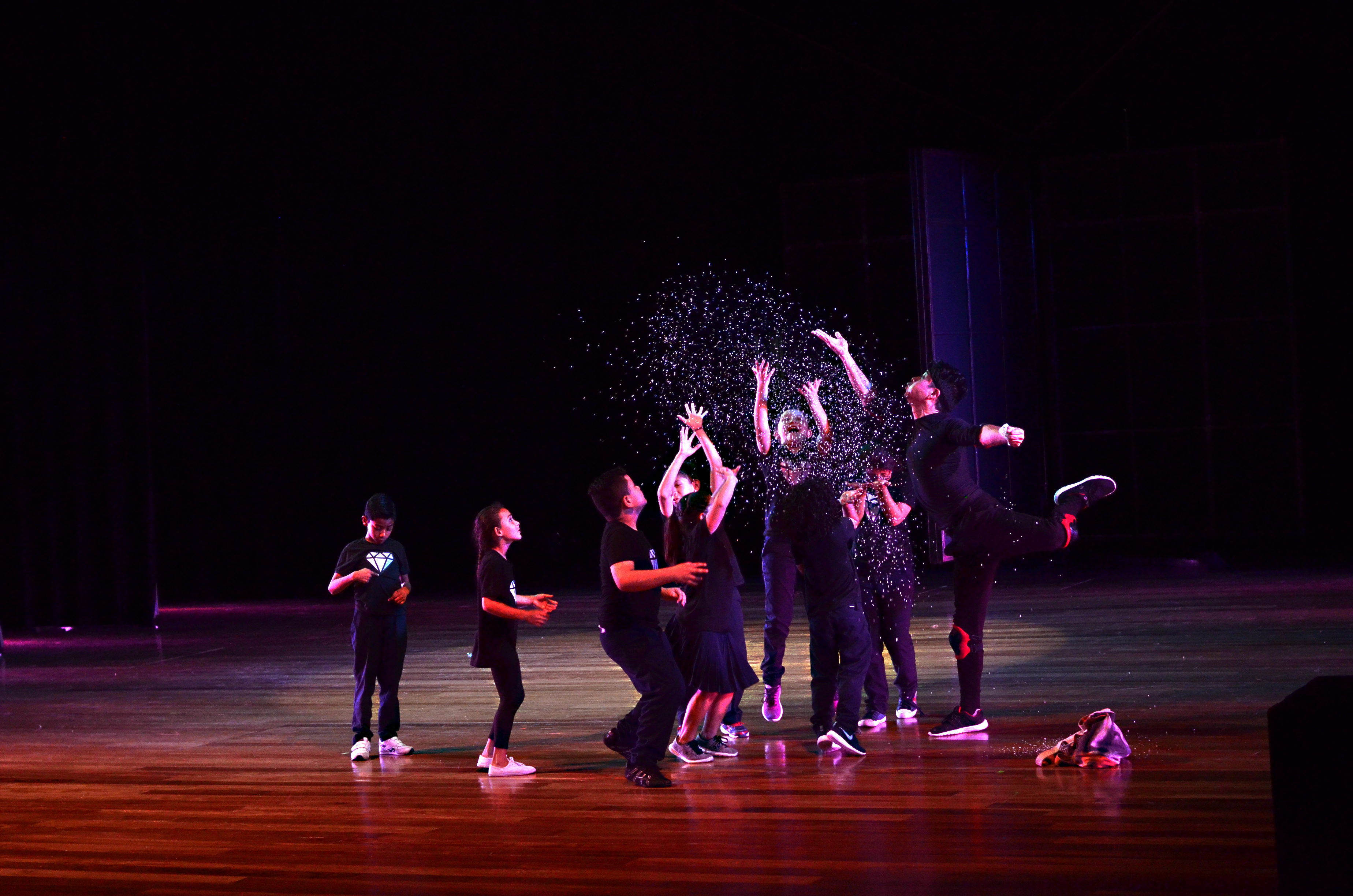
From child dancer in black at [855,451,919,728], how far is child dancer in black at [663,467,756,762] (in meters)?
0.82

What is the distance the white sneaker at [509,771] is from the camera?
6.10 m

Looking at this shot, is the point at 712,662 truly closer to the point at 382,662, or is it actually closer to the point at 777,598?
the point at 777,598

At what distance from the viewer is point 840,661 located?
6.21 m

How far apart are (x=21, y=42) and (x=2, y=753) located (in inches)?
201

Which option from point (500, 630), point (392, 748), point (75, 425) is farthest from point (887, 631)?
point (75, 425)

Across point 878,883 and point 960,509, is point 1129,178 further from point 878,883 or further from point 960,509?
point 878,883

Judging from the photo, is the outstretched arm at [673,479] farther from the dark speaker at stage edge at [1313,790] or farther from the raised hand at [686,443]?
the dark speaker at stage edge at [1313,790]

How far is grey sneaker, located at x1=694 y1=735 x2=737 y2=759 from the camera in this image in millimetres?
6277

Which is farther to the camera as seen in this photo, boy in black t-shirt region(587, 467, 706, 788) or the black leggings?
the black leggings

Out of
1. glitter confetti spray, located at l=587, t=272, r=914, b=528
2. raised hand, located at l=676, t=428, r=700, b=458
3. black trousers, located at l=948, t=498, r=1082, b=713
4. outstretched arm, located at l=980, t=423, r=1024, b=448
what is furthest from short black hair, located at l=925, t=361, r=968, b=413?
glitter confetti spray, located at l=587, t=272, r=914, b=528

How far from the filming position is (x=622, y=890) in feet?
14.2

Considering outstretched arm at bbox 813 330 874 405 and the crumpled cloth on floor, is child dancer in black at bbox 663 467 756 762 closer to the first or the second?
outstretched arm at bbox 813 330 874 405

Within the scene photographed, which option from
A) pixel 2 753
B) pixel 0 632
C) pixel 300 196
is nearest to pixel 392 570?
pixel 2 753

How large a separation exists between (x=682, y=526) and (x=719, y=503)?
20 cm
